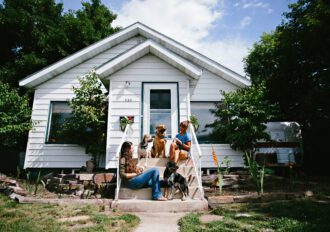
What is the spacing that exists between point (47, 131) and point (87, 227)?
6130mm

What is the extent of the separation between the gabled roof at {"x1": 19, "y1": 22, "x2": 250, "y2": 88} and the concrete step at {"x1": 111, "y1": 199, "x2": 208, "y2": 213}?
5.53 metres

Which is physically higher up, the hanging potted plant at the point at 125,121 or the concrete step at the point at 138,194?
the hanging potted plant at the point at 125,121

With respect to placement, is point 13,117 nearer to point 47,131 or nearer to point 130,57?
point 47,131

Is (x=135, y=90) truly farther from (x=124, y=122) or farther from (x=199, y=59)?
(x=199, y=59)

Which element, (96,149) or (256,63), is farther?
(256,63)

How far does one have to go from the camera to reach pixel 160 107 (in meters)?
7.20

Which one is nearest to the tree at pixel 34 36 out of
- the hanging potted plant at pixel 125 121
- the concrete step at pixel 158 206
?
the hanging potted plant at pixel 125 121

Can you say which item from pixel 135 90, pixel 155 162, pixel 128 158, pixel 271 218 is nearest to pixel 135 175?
pixel 128 158

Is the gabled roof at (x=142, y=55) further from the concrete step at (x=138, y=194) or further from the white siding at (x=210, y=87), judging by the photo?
the concrete step at (x=138, y=194)

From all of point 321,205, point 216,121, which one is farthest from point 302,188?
point 216,121

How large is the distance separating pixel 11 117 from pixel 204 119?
647 centimetres

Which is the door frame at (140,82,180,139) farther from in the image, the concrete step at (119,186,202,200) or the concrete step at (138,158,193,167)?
the concrete step at (119,186,202,200)

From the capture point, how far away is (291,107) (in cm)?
950

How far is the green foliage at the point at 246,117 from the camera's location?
7378 millimetres
